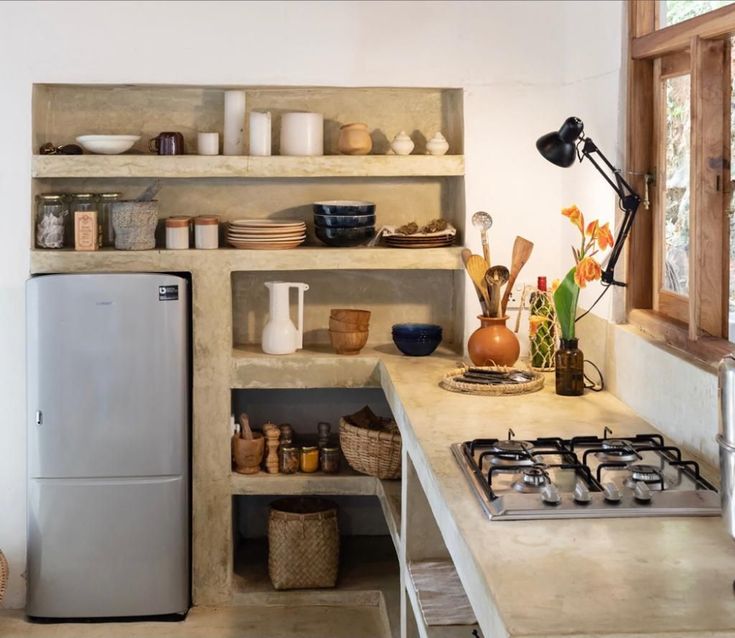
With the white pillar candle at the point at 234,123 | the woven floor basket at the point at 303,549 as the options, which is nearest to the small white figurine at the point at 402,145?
the white pillar candle at the point at 234,123

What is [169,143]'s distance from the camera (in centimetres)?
469

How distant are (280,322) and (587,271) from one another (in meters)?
1.47

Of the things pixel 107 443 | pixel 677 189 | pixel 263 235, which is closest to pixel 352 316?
pixel 263 235

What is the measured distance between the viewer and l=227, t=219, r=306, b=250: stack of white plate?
4.70 m

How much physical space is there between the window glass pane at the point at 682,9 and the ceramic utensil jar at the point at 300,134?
5.03ft

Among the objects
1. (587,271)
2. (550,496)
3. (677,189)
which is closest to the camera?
(550,496)

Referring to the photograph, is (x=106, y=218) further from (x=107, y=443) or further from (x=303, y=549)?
(x=303, y=549)

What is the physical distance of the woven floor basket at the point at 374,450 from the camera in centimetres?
448

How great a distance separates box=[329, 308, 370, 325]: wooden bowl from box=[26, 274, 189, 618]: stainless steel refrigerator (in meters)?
0.61

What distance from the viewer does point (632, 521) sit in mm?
2471

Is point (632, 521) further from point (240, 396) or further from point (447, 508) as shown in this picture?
point (240, 396)

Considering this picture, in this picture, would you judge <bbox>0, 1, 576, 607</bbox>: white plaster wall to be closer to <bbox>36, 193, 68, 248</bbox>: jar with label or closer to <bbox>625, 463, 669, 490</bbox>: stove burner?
<bbox>36, 193, 68, 248</bbox>: jar with label

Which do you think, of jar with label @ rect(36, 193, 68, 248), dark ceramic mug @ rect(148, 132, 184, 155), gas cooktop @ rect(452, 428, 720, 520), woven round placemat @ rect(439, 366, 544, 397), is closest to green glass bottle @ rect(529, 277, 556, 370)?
woven round placemat @ rect(439, 366, 544, 397)

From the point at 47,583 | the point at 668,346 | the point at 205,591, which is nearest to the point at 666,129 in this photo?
the point at 668,346
